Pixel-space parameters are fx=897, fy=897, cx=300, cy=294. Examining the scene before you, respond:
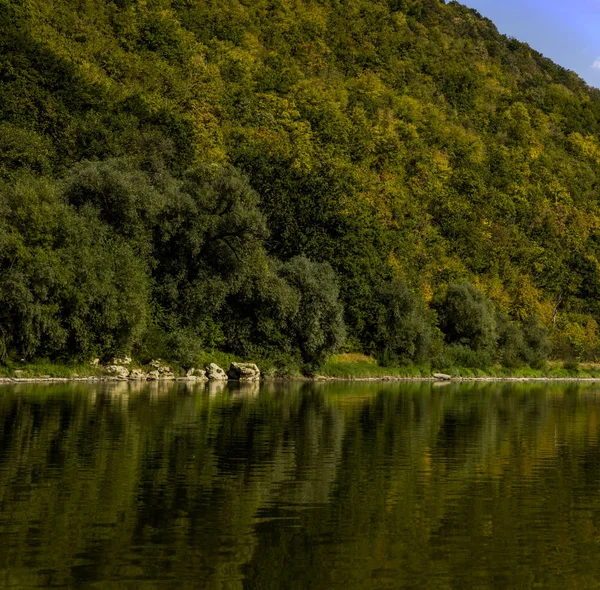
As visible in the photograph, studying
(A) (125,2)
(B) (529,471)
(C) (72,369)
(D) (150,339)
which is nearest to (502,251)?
(A) (125,2)

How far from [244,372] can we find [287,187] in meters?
23.9

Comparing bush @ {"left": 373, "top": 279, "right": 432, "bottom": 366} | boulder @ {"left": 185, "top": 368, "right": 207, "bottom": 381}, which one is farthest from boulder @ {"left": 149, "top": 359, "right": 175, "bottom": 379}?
bush @ {"left": 373, "top": 279, "right": 432, "bottom": 366}

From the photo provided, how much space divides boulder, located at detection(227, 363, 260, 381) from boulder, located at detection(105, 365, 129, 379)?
10.5 m

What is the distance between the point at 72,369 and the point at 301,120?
64.8 m

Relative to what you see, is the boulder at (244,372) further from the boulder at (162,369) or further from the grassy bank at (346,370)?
the boulder at (162,369)

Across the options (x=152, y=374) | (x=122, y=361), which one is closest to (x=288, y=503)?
(x=122, y=361)

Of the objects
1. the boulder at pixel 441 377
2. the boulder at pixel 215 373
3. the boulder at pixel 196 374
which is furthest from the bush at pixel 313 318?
the boulder at pixel 441 377

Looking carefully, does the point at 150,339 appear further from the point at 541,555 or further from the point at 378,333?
the point at 541,555

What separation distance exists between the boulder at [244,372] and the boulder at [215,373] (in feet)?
5.22

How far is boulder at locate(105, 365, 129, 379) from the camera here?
51006mm

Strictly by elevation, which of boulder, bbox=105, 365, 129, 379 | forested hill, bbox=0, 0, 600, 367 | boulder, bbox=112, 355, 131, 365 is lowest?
boulder, bbox=105, 365, 129, 379

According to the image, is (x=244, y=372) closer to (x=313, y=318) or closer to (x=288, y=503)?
(x=313, y=318)

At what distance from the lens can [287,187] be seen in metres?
79.2

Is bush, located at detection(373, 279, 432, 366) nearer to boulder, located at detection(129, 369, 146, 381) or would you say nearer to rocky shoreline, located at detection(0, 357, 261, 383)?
rocky shoreline, located at detection(0, 357, 261, 383)
